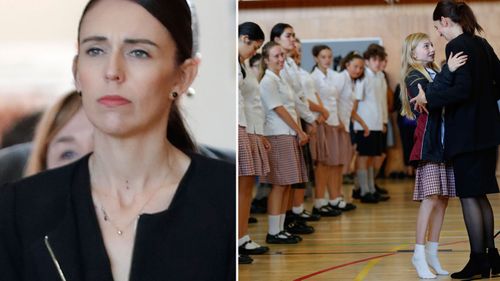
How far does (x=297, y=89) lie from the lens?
5836 mm

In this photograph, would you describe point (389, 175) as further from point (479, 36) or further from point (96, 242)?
point (96, 242)

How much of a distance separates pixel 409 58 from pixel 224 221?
5.04ft

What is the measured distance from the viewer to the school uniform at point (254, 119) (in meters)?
4.71

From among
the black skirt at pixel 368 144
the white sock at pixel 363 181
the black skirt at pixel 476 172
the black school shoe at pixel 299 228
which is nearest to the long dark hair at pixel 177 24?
the black skirt at pixel 476 172

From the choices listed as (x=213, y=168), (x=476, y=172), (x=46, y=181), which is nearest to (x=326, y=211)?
(x=476, y=172)

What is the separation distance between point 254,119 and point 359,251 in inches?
31.5

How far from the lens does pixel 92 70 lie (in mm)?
2637

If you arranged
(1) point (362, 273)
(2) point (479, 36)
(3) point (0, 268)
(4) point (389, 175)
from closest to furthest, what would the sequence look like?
1. (3) point (0, 268)
2. (2) point (479, 36)
3. (1) point (362, 273)
4. (4) point (389, 175)

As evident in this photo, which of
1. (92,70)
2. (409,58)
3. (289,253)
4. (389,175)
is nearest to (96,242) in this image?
(92,70)

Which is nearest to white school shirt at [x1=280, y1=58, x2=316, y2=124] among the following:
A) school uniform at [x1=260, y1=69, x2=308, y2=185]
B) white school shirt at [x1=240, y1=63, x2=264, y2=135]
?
school uniform at [x1=260, y1=69, x2=308, y2=185]

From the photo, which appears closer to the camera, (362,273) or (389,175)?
(362,273)

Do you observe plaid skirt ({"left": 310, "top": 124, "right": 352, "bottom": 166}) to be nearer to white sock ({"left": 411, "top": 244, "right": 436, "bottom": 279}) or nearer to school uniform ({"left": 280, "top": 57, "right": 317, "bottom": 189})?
school uniform ({"left": 280, "top": 57, "right": 317, "bottom": 189})

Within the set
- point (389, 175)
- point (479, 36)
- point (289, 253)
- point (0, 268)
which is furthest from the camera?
point (389, 175)

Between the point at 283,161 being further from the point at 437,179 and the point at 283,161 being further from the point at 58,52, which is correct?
the point at 58,52
